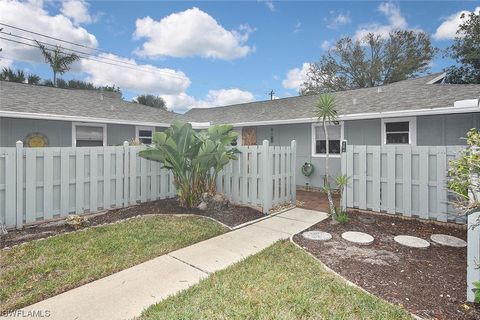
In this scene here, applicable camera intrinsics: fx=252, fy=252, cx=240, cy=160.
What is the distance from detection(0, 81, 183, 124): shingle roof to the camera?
28.7 ft

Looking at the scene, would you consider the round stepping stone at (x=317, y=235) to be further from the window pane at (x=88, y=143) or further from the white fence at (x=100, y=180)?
the window pane at (x=88, y=143)

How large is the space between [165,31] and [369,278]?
13975 mm

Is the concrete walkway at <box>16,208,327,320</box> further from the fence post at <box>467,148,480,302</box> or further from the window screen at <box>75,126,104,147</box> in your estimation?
the window screen at <box>75,126,104,147</box>

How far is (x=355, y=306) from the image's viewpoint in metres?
2.54

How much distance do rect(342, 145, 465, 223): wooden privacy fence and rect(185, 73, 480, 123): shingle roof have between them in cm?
327

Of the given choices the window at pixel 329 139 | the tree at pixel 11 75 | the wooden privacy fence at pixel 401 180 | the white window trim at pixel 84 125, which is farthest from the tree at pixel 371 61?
the tree at pixel 11 75

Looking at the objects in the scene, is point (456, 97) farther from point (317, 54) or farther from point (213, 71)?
point (317, 54)

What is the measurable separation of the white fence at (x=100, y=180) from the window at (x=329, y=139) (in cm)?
341

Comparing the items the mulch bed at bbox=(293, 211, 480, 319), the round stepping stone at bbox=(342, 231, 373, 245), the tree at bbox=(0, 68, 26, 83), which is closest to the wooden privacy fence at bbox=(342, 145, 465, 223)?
the mulch bed at bbox=(293, 211, 480, 319)

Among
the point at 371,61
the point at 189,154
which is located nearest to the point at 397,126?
the point at 189,154

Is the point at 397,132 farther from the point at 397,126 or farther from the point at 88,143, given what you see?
the point at 88,143

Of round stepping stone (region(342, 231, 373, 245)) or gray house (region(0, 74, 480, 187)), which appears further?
gray house (region(0, 74, 480, 187))

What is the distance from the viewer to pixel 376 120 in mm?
8812

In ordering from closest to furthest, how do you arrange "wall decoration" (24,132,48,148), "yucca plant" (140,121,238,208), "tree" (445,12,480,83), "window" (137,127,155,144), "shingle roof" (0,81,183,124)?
"yucca plant" (140,121,238,208)
"wall decoration" (24,132,48,148)
"shingle roof" (0,81,183,124)
"window" (137,127,155,144)
"tree" (445,12,480,83)
